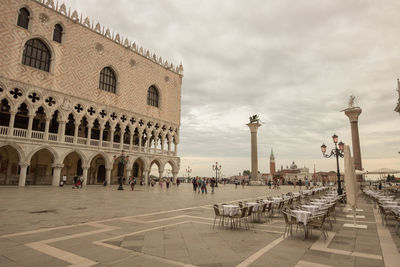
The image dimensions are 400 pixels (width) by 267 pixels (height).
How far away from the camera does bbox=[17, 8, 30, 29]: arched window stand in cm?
2216

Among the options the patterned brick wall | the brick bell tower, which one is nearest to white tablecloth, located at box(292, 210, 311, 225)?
the patterned brick wall

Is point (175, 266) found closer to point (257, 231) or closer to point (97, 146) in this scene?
point (257, 231)

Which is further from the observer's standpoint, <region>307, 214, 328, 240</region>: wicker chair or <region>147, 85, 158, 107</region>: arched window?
<region>147, 85, 158, 107</region>: arched window

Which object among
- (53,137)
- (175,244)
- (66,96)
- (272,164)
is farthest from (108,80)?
(272,164)

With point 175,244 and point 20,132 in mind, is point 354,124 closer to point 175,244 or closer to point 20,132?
point 175,244

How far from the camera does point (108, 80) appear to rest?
29.7 m

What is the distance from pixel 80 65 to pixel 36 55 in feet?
13.3

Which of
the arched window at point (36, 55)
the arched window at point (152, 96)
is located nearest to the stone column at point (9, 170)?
the arched window at point (36, 55)

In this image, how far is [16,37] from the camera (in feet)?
69.7

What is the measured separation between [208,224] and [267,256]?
10.1 feet

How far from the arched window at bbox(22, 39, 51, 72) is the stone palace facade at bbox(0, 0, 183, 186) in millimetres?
88

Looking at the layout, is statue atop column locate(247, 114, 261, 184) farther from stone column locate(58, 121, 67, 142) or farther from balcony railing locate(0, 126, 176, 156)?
stone column locate(58, 121, 67, 142)

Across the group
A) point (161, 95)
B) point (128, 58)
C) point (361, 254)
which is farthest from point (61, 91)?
point (361, 254)

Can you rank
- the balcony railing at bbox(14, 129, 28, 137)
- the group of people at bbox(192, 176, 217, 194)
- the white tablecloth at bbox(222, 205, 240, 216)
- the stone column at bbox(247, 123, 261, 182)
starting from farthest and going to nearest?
the stone column at bbox(247, 123, 261, 182) < the balcony railing at bbox(14, 129, 28, 137) < the group of people at bbox(192, 176, 217, 194) < the white tablecloth at bbox(222, 205, 240, 216)
